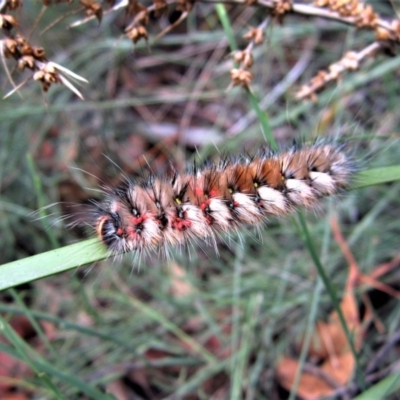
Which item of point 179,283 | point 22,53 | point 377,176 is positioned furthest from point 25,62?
point 179,283

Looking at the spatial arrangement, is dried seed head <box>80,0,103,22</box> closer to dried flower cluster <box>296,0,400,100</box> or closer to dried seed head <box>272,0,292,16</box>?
dried seed head <box>272,0,292,16</box>

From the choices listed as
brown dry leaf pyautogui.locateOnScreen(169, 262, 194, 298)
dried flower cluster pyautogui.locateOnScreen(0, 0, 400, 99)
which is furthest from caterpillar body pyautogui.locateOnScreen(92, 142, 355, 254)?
brown dry leaf pyautogui.locateOnScreen(169, 262, 194, 298)

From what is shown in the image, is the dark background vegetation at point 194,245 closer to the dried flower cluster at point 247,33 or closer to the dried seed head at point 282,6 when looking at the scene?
the dried flower cluster at point 247,33

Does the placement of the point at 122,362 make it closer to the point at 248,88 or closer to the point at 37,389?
the point at 37,389

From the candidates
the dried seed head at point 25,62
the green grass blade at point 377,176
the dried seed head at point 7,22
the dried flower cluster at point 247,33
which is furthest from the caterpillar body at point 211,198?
the dried seed head at point 7,22

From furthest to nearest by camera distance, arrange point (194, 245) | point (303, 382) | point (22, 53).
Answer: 1. point (194, 245)
2. point (303, 382)
3. point (22, 53)

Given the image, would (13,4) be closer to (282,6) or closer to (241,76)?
(241,76)

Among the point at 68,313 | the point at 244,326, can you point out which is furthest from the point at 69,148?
the point at 244,326
